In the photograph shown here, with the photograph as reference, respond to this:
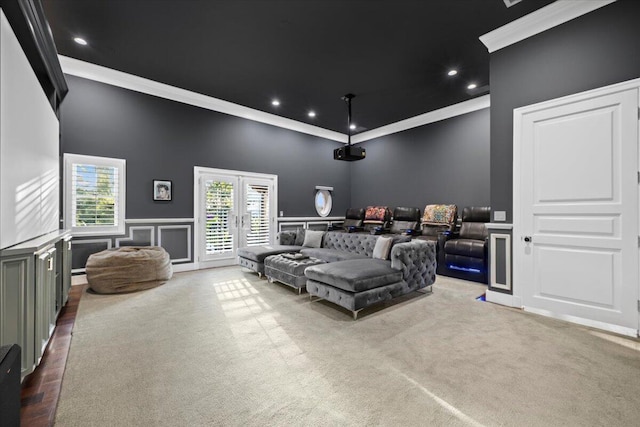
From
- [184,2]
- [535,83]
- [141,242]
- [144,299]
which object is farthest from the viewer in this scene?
[141,242]

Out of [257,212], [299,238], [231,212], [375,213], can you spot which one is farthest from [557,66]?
[231,212]

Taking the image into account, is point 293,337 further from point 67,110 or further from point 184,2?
point 67,110

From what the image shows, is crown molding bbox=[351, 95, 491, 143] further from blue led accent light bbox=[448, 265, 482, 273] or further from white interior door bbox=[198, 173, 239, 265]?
white interior door bbox=[198, 173, 239, 265]

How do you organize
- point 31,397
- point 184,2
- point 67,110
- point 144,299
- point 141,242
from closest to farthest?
point 31,397
point 184,2
point 144,299
point 67,110
point 141,242

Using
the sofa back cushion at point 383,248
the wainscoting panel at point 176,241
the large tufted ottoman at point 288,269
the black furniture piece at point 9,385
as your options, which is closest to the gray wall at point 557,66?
the sofa back cushion at point 383,248

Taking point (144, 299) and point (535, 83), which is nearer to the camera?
point (535, 83)

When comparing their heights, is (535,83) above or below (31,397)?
above

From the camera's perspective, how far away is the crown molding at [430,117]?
558 centimetres

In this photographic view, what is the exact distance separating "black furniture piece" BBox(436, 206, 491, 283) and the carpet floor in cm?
138

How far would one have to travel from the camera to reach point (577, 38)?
303 centimetres

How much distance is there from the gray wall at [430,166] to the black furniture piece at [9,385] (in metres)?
6.38

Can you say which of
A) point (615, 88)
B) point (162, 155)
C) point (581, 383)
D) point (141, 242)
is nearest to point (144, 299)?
point (141, 242)

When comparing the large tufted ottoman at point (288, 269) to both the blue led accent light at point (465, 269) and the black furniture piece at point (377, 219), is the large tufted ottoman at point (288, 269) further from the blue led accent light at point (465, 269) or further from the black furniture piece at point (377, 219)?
the black furniture piece at point (377, 219)

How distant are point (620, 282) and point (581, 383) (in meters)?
1.51
